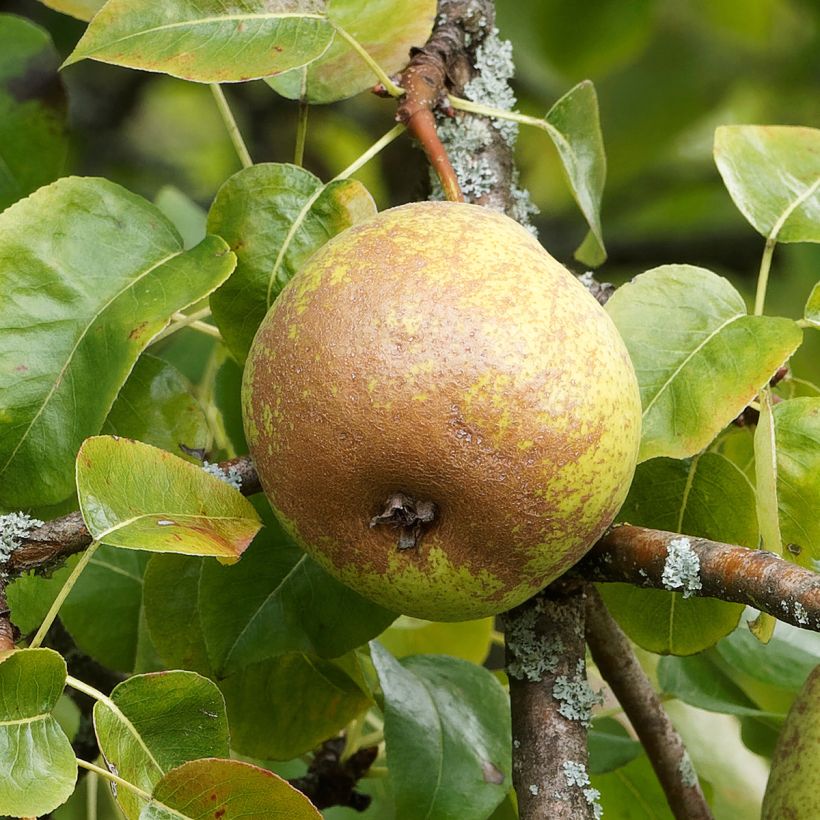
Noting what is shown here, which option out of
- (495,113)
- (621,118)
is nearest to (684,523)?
(495,113)

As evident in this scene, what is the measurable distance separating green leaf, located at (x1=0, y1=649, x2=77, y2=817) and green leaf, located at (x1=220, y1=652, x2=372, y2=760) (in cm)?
44

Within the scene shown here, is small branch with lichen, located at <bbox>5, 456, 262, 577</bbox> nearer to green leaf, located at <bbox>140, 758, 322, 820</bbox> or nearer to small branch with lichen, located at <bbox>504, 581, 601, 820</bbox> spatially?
green leaf, located at <bbox>140, 758, 322, 820</bbox>

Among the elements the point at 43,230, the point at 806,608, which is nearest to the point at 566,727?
the point at 806,608

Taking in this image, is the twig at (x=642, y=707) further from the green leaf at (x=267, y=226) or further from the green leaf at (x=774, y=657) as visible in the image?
the green leaf at (x=267, y=226)

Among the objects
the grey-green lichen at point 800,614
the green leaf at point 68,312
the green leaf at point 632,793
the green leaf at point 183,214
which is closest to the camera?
the grey-green lichen at point 800,614

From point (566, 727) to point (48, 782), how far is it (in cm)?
48

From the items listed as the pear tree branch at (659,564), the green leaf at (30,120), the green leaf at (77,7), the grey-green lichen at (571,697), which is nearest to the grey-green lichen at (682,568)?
the pear tree branch at (659,564)

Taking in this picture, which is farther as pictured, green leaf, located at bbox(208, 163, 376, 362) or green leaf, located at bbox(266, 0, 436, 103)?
green leaf, located at bbox(266, 0, 436, 103)

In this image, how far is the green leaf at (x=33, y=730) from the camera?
846mm

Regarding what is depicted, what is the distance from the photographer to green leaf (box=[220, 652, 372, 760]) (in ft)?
4.32

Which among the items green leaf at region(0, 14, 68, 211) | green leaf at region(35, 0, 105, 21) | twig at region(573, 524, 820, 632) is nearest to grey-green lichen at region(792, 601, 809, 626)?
twig at region(573, 524, 820, 632)

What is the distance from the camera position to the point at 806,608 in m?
0.83

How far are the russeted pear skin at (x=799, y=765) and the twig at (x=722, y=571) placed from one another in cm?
30

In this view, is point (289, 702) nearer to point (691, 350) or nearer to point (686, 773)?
point (686, 773)
